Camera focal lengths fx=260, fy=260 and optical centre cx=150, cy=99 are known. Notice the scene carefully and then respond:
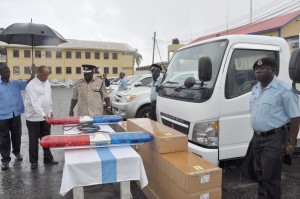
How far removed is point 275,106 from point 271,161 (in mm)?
608

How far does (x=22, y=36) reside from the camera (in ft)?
18.3

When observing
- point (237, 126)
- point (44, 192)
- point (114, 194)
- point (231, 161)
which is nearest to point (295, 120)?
point (237, 126)

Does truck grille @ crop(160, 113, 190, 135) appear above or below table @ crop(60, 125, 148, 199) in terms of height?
above

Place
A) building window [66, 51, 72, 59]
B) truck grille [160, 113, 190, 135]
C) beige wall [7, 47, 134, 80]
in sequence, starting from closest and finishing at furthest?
1. truck grille [160, 113, 190, 135]
2. beige wall [7, 47, 134, 80]
3. building window [66, 51, 72, 59]

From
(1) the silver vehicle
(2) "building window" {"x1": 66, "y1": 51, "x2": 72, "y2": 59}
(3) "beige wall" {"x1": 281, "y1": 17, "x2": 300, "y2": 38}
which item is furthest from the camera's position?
(2) "building window" {"x1": 66, "y1": 51, "x2": 72, "y2": 59}

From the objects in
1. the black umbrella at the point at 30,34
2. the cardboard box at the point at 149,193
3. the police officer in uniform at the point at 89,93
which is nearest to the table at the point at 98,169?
the cardboard box at the point at 149,193

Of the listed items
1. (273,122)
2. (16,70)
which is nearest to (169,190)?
(273,122)

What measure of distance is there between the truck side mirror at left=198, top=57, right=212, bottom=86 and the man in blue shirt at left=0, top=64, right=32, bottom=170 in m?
3.57

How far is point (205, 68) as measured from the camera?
344 centimetres

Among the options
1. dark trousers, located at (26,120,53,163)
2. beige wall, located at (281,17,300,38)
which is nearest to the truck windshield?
dark trousers, located at (26,120,53,163)

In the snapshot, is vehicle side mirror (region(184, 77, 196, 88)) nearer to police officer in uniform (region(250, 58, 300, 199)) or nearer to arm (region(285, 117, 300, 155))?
police officer in uniform (region(250, 58, 300, 199))

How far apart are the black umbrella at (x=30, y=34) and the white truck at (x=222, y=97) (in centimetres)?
298

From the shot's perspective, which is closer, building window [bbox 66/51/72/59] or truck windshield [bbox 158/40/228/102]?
truck windshield [bbox 158/40/228/102]

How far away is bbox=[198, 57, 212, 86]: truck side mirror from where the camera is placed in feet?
11.2
